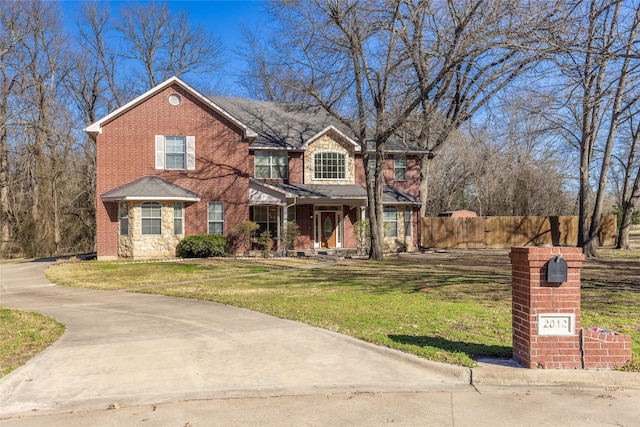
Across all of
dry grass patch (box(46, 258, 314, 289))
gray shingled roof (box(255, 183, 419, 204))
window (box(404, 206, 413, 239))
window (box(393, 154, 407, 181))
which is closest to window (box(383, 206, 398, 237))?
window (box(404, 206, 413, 239))

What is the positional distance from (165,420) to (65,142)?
32738 mm

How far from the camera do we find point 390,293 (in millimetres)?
11977

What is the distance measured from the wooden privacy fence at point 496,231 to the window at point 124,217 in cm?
1864

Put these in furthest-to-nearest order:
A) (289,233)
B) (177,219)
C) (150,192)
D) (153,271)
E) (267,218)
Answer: (267,218) → (289,233) → (177,219) → (150,192) → (153,271)

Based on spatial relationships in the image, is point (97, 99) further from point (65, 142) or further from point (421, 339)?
point (421, 339)

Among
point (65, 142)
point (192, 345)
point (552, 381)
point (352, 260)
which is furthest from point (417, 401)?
point (65, 142)

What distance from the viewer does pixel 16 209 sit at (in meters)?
33.2

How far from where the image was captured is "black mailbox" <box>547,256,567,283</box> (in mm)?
5520

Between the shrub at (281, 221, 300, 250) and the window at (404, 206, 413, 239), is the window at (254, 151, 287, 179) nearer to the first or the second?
the shrub at (281, 221, 300, 250)

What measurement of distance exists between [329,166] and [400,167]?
4517mm

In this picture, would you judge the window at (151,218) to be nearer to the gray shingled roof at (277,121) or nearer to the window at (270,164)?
the window at (270,164)

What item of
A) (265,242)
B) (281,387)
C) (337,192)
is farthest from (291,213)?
(281,387)

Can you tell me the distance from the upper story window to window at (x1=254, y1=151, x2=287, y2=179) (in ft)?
12.3

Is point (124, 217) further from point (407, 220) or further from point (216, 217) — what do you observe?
point (407, 220)
